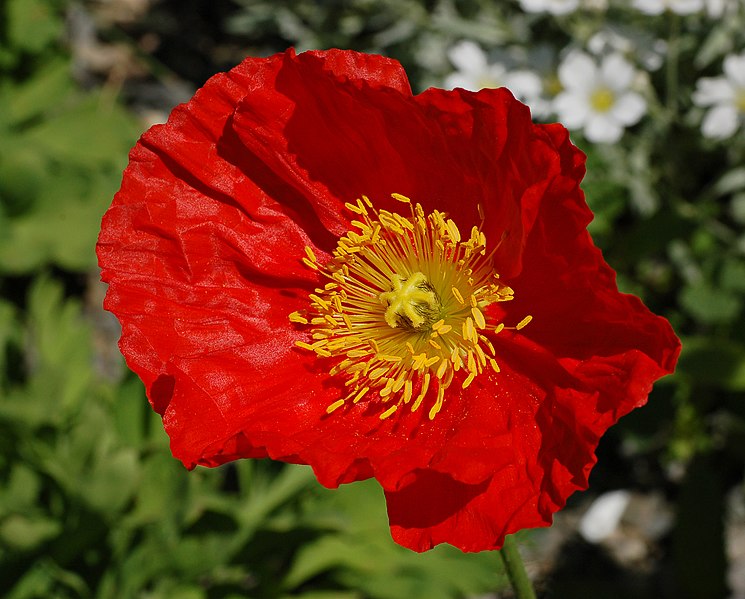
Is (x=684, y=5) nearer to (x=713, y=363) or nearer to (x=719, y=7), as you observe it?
(x=719, y=7)

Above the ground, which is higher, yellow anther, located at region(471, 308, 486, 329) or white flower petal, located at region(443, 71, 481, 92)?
yellow anther, located at region(471, 308, 486, 329)

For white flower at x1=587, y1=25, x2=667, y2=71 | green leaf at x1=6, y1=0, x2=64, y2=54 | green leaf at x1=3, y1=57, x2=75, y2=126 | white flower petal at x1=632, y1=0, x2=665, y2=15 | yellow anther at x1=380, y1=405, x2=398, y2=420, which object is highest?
white flower petal at x1=632, y1=0, x2=665, y2=15

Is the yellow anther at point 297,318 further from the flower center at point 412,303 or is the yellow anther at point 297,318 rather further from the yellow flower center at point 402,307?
the flower center at point 412,303

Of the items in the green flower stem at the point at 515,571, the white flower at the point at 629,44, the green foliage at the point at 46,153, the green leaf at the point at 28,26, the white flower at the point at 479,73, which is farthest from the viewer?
the green leaf at the point at 28,26

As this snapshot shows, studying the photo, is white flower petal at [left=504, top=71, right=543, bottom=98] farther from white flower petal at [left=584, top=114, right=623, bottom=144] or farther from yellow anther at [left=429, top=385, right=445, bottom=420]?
yellow anther at [left=429, top=385, right=445, bottom=420]

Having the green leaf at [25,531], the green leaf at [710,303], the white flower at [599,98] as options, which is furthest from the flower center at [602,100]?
the green leaf at [25,531]

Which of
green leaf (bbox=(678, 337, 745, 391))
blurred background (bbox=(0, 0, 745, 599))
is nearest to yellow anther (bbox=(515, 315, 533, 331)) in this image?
blurred background (bbox=(0, 0, 745, 599))
